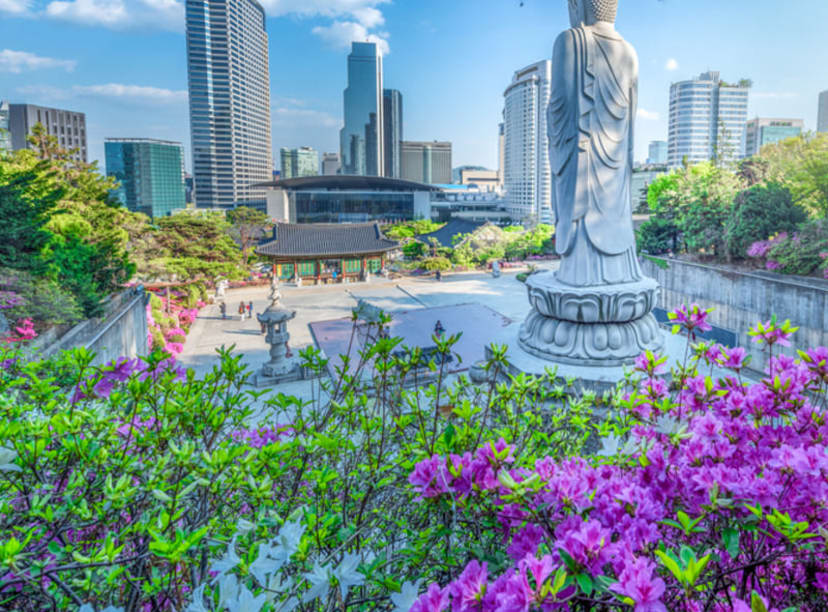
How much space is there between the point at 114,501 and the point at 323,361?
3.18 ft

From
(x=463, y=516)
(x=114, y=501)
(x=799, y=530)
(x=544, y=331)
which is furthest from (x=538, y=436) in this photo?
(x=544, y=331)

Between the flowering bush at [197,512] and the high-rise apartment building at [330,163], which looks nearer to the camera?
the flowering bush at [197,512]

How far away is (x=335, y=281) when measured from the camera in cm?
2181

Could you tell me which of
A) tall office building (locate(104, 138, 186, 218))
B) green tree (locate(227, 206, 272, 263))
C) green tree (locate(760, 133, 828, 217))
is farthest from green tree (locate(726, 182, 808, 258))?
tall office building (locate(104, 138, 186, 218))

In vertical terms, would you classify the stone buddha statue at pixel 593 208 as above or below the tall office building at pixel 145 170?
below

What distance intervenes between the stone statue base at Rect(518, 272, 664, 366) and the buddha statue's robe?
0.38 metres

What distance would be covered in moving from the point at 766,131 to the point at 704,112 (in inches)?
288

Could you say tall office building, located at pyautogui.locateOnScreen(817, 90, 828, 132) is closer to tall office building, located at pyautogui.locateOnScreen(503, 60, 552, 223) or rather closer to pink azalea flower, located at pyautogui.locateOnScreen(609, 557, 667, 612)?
tall office building, located at pyautogui.locateOnScreen(503, 60, 552, 223)

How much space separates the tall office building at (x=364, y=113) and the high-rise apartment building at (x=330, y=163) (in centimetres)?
1380

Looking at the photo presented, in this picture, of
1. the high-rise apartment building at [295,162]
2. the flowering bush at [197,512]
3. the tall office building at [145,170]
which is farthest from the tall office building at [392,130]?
the flowering bush at [197,512]

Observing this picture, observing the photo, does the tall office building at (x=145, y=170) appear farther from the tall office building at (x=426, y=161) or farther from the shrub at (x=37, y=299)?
the tall office building at (x=426, y=161)

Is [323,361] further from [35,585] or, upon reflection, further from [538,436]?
[35,585]

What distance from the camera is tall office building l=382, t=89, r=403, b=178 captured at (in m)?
107

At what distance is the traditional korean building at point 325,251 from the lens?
69.1 feet
